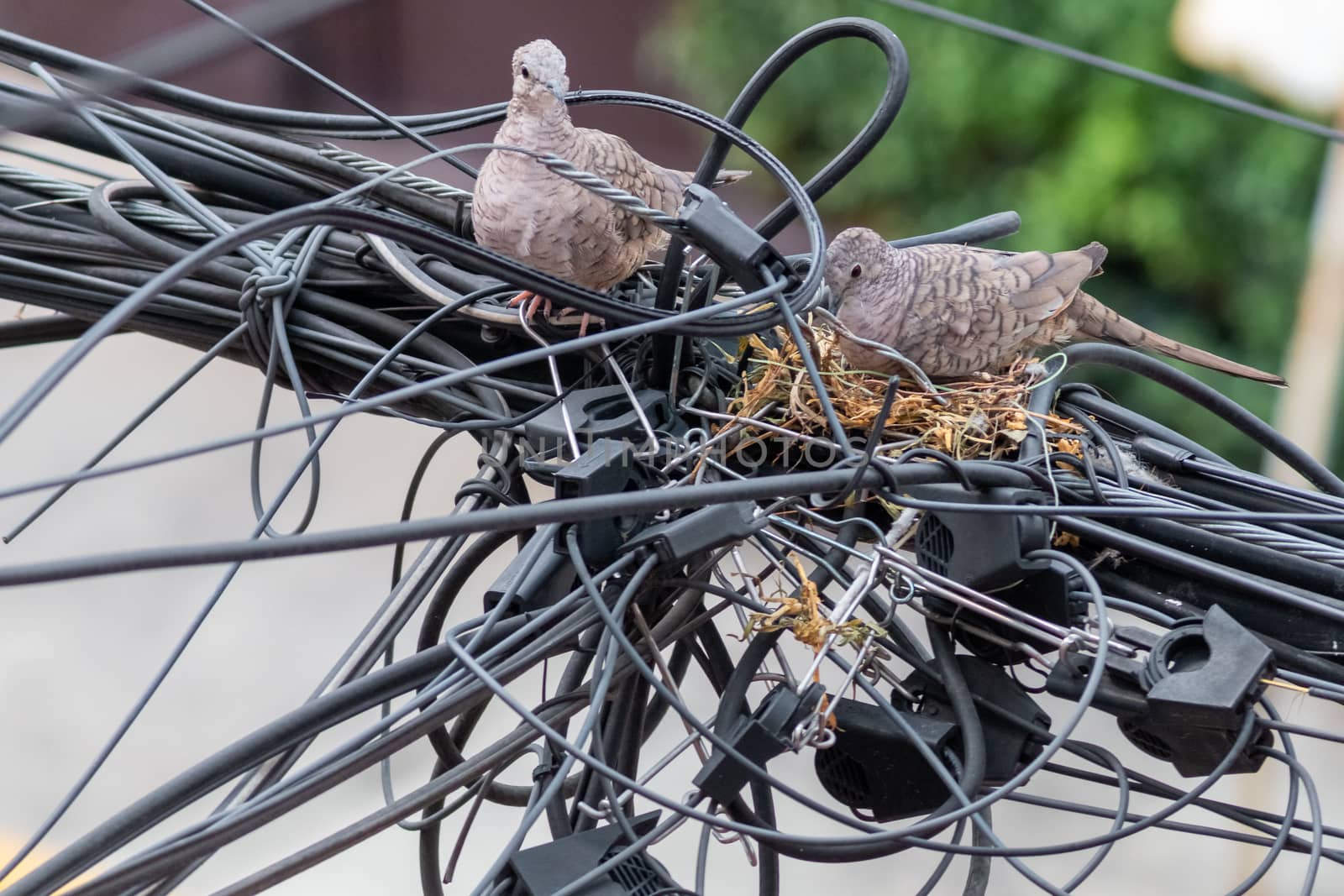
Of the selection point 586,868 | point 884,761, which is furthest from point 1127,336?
point 586,868

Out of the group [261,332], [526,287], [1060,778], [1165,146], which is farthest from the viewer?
[1060,778]

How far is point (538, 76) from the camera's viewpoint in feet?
5.79

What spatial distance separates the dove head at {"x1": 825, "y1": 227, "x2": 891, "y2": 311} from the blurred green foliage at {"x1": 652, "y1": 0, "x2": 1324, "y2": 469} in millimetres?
2769

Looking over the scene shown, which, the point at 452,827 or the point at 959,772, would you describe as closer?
the point at 959,772

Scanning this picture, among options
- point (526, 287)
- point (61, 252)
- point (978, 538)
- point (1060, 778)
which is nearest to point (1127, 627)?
point (978, 538)

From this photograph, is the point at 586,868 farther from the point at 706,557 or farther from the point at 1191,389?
the point at 1191,389

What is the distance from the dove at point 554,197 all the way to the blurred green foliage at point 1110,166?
→ 9.46 ft

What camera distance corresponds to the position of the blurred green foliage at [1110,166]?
14.1 feet

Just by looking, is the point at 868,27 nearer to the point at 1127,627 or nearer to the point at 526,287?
the point at 526,287

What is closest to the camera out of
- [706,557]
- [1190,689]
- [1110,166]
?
[1190,689]

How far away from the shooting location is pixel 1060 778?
4.94 m

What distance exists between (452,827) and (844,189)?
2.98 m

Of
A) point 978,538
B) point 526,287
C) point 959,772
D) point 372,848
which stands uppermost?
point 372,848

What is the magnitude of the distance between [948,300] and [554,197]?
58 centimetres
